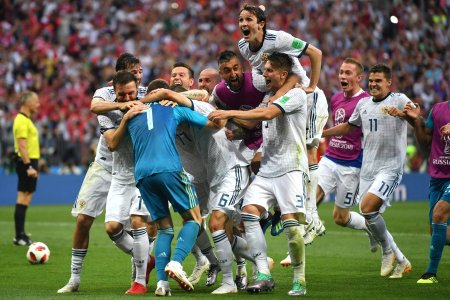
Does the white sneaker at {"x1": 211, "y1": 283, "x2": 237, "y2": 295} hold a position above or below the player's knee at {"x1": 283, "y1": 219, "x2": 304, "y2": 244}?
below

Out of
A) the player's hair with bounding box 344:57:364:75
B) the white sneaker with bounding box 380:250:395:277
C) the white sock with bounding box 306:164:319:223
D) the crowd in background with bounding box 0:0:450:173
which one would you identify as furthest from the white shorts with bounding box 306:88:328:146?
the crowd in background with bounding box 0:0:450:173

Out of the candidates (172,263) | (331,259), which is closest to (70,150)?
(331,259)

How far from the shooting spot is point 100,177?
10492 millimetres

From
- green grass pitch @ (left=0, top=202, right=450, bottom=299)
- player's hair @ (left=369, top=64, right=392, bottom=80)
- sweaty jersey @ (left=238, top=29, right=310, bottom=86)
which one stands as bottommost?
green grass pitch @ (left=0, top=202, right=450, bottom=299)

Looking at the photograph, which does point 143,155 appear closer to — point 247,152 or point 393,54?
point 247,152

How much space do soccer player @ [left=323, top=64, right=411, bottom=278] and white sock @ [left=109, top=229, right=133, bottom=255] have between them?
10.5ft

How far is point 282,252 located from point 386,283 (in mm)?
4061

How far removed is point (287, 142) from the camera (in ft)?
31.5

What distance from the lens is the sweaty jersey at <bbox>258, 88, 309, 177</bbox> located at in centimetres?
955

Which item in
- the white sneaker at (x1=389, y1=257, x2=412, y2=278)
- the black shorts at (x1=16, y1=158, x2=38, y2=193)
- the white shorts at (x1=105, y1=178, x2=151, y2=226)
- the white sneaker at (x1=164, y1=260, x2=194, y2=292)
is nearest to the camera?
the white sneaker at (x1=164, y1=260, x2=194, y2=292)

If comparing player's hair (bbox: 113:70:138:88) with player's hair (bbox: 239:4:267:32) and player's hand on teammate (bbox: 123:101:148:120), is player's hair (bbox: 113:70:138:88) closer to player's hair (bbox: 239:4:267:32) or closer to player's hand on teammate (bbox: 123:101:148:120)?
player's hand on teammate (bbox: 123:101:148:120)

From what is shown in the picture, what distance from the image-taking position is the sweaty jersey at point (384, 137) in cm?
1172

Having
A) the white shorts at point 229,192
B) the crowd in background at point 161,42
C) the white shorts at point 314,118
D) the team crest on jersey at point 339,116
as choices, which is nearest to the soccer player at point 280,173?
the white shorts at point 229,192

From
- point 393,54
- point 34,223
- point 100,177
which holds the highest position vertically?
point 393,54
